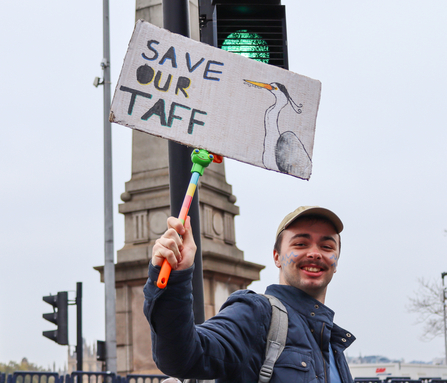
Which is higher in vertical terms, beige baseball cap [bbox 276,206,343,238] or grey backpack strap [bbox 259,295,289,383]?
beige baseball cap [bbox 276,206,343,238]

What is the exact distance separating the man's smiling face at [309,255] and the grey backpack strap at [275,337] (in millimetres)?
165

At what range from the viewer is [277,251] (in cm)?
279

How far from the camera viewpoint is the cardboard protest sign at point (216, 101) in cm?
264

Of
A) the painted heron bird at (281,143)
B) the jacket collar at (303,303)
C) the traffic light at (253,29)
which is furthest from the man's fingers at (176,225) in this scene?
the traffic light at (253,29)

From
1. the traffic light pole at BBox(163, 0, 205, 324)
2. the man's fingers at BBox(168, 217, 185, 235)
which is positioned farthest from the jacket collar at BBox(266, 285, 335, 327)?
the traffic light pole at BBox(163, 0, 205, 324)

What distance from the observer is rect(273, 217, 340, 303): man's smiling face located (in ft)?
8.62

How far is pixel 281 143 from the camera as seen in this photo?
2918mm

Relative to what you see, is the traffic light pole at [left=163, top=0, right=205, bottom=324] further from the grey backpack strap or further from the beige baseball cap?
the grey backpack strap

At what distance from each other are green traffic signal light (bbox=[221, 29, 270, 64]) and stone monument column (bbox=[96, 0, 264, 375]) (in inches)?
282

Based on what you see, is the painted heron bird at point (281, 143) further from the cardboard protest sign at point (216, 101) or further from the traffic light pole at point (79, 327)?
the traffic light pole at point (79, 327)

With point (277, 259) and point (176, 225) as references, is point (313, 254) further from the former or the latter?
point (176, 225)

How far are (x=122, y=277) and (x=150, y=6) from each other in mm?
5598

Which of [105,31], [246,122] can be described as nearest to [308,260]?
[246,122]

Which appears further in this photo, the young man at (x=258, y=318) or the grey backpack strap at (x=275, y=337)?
the grey backpack strap at (x=275, y=337)
